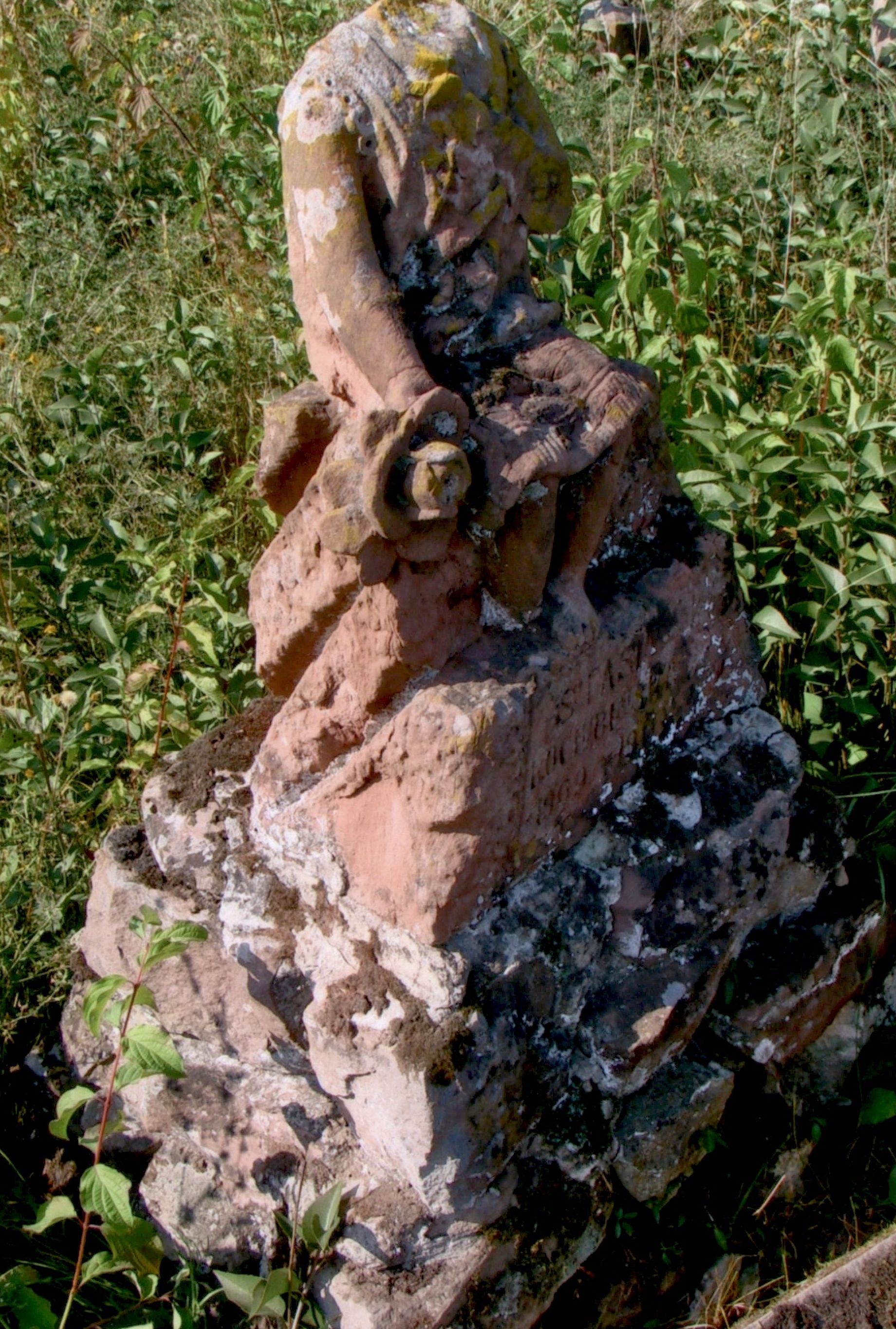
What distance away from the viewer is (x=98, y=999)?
6.81 feet

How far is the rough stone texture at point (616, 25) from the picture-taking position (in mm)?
5691

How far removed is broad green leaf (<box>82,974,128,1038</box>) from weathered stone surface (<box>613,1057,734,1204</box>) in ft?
3.25

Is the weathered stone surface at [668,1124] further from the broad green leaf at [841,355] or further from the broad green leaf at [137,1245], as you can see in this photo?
the broad green leaf at [841,355]

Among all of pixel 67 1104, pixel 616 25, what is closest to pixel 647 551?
pixel 67 1104

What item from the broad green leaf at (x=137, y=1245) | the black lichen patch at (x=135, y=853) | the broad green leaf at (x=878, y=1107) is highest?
the black lichen patch at (x=135, y=853)

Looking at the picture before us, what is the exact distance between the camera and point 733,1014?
7.97 feet

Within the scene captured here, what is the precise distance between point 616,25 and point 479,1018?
5.29m

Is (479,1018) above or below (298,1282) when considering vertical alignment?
above

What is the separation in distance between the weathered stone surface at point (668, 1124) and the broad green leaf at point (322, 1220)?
542mm

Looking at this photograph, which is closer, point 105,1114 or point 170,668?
point 105,1114

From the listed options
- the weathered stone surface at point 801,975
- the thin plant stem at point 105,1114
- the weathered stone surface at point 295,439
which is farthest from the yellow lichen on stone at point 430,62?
the weathered stone surface at point 801,975

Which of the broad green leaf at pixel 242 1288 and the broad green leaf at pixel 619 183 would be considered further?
the broad green leaf at pixel 619 183

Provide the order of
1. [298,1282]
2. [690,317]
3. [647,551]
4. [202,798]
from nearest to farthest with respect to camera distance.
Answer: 1. [298,1282]
2. [647,551]
3. [202,798]
4. [690,317]

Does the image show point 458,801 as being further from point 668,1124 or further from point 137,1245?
point 137,1245
